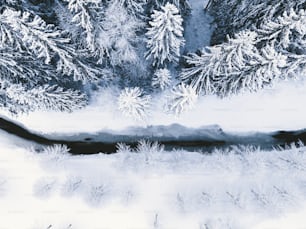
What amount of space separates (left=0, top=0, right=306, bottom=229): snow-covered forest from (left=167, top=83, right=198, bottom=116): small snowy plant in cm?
6

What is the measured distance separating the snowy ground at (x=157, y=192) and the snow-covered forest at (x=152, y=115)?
1.3 inches

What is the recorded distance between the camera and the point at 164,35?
7516 millimetres

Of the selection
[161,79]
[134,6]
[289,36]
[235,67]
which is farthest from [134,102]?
[289,36]

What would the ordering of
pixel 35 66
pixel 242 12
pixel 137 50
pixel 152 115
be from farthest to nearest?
pixel 152 115, pixel 35 66, pixel 137 50, pixel 242 12

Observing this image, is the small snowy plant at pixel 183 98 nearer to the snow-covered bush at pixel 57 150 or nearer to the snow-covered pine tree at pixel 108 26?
the snow-covered pine tree at pixel 108 26

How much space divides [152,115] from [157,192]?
2.53m

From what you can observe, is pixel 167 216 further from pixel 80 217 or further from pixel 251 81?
pixel 251 81

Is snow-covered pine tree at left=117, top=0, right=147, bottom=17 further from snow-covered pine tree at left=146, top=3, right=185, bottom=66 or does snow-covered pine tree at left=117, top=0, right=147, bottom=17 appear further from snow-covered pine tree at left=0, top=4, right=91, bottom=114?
snow-covered pine tree at left=0, top=4, right=91, bottom=114

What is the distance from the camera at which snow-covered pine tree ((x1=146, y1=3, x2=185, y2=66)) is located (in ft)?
22.2

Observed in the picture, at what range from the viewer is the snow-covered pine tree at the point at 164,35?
22.2ft

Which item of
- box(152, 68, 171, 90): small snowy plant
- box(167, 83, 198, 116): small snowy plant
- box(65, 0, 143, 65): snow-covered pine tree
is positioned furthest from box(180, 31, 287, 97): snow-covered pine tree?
box(65, 0, 143, 65): snow-covered pine tree

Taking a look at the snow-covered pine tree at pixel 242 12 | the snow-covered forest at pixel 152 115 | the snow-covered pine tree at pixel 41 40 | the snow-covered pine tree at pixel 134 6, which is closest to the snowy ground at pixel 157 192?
the snow-covered forest at pixel 152 115

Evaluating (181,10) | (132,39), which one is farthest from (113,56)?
(181,10)

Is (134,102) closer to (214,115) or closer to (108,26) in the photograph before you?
(108,26)
